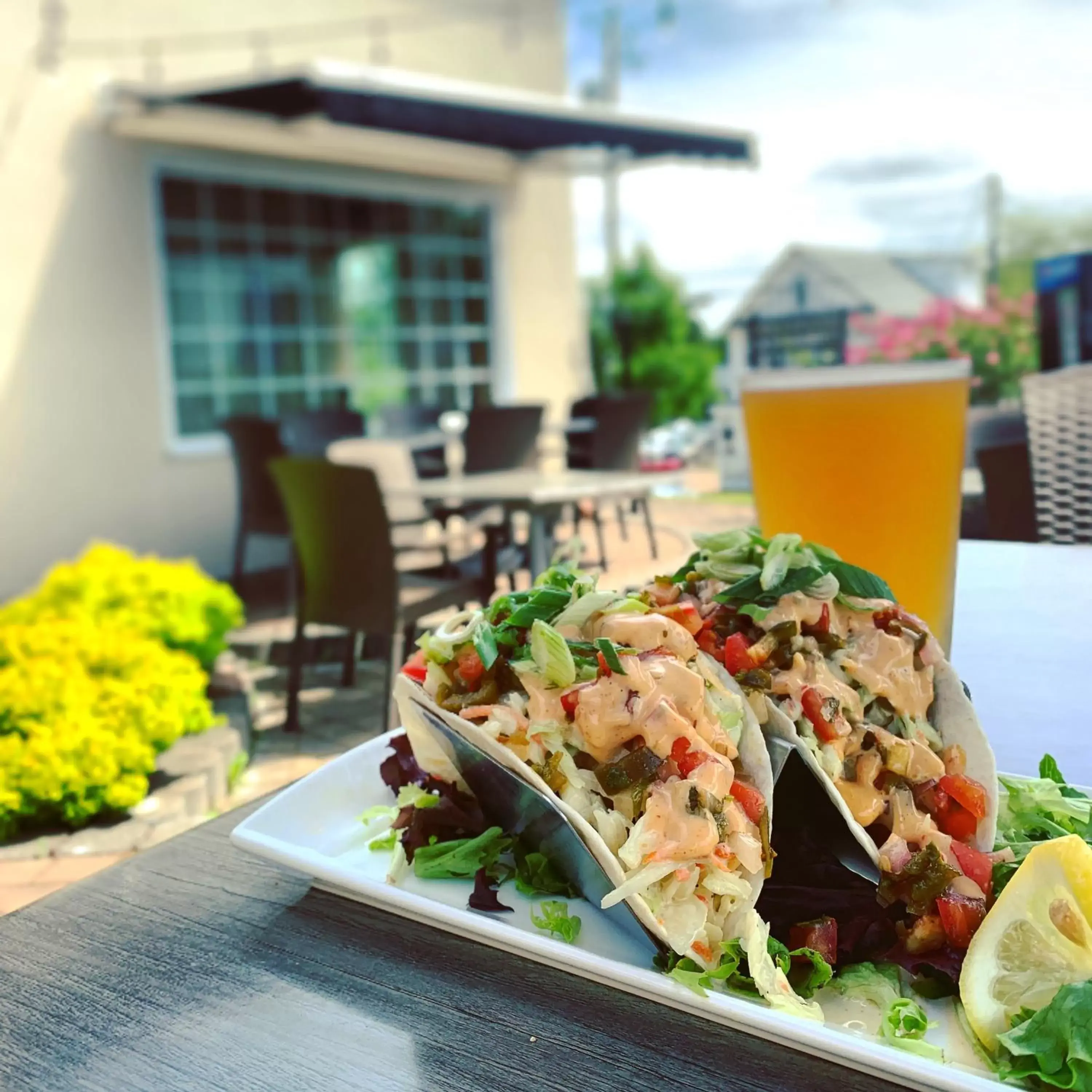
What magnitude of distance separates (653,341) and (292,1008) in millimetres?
13490

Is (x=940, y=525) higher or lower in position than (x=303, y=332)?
lower

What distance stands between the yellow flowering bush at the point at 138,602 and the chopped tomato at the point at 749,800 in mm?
2728

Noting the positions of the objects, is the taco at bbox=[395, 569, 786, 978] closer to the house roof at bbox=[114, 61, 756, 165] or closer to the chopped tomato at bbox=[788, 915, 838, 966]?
the chopped tomato at bbox=[788, 915, 838, 966]

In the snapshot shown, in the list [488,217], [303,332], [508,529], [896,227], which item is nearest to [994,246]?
[488,217]

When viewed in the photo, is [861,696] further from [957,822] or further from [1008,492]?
[1008,492]

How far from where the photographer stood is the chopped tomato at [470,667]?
669 mm

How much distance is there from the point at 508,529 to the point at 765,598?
3.87 meters

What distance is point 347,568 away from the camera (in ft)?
11.3

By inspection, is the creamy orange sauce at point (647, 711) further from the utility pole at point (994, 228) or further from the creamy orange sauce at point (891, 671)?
the utility pole at point (994, 228)

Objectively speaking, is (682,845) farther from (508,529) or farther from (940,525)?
(508,529)

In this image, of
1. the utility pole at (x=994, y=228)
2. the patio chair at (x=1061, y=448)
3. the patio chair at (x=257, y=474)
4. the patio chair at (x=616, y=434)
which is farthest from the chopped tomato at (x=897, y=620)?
the utility pole at (x=994, y=228)

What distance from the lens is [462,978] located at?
55 cm

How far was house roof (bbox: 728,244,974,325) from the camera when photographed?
31.6 ft

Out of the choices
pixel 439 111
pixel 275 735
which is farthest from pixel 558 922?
pixel 439 111
